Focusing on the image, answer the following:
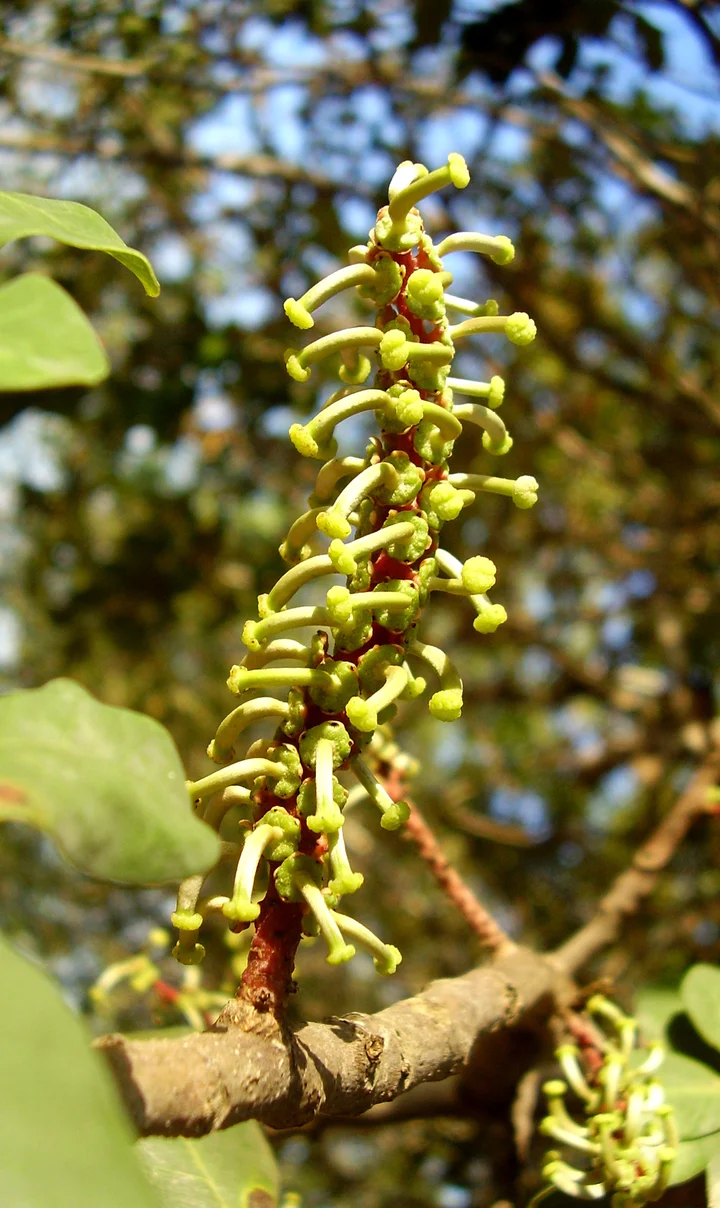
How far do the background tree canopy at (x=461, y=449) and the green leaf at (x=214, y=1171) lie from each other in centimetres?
82

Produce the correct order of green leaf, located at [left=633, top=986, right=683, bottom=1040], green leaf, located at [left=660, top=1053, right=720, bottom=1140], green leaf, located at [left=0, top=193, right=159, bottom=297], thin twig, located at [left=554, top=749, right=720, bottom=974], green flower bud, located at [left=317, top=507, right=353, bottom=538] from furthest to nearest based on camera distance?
thin twig, located at [left=554, top=749, right=720, bottom=974] → green leaf, located at [left=633, top=986, right=683, bottom=1040] → green leaf, located at [left=660, top=1053, right=720, bottom=1140] → green flower bud, located at [left=317, top=507, right=353, bottom=538] → green leaf, located at [left=0, top=193, right=159, bottom=297]

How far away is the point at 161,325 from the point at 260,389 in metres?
0.36

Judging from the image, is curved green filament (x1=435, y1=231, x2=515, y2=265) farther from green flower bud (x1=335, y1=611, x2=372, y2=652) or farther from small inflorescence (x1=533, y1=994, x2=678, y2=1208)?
small inflorescence (x1=533, y1=994, x2=678, y2=1208)

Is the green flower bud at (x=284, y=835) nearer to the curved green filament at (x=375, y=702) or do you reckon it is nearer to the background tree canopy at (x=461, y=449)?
the curved green filament at (x=375, y=702)

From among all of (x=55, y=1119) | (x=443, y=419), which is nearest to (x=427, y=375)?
(x=443, y=419)

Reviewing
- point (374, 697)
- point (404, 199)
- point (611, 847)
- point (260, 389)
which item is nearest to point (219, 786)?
point (374, 697)

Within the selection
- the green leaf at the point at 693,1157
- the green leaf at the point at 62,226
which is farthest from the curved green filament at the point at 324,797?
the green leaf at the point at 693,1157

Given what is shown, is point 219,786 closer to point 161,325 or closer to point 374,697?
point 374,697

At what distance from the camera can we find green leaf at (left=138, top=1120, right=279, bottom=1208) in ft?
2.99

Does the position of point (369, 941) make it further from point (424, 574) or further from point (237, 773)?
point (424, 574)

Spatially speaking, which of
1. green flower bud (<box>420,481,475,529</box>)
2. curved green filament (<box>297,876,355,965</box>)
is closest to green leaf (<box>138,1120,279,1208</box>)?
curved green filament (<box>297,876,355,965</box>)

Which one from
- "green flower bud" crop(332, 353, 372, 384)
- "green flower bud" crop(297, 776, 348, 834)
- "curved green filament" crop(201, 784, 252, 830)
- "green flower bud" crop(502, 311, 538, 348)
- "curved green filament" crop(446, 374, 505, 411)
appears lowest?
A: "curved green filament" crop(201, 784, 252, 830)

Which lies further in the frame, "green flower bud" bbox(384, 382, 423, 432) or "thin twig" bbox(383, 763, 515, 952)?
"thin twig" bbox(383, 763, 515, 952)

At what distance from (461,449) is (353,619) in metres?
2.24
